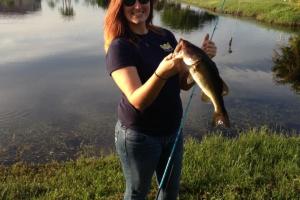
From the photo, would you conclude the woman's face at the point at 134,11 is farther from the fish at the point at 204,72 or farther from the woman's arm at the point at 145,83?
the fish at the point at 204,72

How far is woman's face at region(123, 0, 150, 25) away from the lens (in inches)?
131

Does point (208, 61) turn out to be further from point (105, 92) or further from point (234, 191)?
point (105, 92)

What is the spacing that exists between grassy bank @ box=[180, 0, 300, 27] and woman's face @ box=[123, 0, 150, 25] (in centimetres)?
3113

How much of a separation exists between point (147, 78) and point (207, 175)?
145 inches

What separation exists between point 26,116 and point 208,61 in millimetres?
10601

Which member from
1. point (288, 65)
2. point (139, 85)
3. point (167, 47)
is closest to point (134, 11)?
point (167, 47)

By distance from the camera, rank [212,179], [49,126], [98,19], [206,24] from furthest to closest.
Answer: [98,19], [206,24], [49,126], [212,179]

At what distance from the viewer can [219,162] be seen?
7.06 meters

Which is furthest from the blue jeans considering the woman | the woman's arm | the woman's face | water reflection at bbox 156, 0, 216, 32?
water reflection at bbox 156, 0, 216, 32

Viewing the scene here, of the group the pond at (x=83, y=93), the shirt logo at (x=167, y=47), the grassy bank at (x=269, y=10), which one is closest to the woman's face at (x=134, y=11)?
the shirt logo at (x=167, y=47)

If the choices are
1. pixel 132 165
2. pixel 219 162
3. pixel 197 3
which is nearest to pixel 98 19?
pixel 197 3

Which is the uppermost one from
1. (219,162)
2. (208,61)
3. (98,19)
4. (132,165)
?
(208,61)

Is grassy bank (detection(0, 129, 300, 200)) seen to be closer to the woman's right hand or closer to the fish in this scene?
the fish

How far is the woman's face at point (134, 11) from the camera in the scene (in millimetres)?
3316
